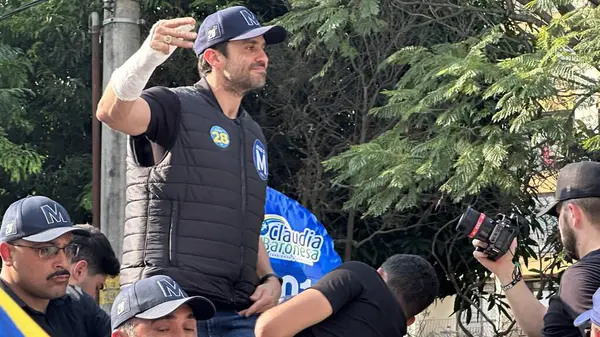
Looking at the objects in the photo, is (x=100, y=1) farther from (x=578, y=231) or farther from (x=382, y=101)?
(x=578, y=231)

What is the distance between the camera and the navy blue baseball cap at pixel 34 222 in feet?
13.5

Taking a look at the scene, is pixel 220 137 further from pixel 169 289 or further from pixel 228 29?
pixel 169 289

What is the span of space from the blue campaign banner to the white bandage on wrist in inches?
122

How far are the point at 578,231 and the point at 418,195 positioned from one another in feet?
12.5

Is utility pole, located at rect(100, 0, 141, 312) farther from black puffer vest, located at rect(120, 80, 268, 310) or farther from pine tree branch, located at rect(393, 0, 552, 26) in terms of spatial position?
black puffer vest, located at rect(120, 80, 268, 310)

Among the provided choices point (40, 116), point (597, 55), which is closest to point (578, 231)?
point (597, 55)

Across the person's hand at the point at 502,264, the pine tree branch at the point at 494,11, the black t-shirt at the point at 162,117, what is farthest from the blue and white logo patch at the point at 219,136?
the pine tree branch at the point at 494,11

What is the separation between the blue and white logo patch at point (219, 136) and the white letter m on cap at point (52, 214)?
0.82 m

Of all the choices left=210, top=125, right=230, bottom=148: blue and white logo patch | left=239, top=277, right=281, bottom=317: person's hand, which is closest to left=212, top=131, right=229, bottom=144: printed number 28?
left=210, top=125, right=230, bottom=148: blue and white logo patch

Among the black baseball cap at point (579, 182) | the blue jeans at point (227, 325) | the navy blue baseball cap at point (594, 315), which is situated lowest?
the blue jeans at point (227, 325)

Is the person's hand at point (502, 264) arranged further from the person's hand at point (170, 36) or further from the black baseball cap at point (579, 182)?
the person's hand at point (170, 36)

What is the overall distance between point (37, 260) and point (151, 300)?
0.97 meters

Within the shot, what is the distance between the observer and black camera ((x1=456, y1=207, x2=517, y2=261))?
4469 mm

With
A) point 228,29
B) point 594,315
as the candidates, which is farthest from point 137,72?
point 594,315
